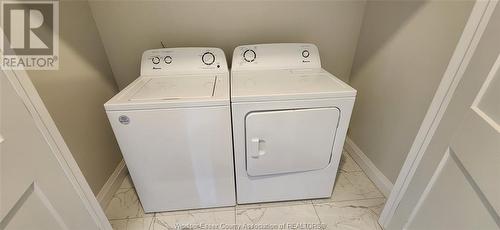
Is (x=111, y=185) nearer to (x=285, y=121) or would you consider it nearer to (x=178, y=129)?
(x=178, y=129)

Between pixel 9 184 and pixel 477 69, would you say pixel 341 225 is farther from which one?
pixel 9 184

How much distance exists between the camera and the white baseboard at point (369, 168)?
5.61 feet

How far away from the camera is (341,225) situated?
1552mm


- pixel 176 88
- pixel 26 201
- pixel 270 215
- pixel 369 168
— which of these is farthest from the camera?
pixel 369 168

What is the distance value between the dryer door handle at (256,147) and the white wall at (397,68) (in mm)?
898

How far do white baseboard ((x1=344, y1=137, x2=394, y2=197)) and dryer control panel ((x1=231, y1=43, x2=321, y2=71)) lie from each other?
86cm

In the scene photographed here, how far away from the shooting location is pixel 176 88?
1.40 meters

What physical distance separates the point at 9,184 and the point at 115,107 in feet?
1.67

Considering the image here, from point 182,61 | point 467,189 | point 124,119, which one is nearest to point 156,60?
point 182,61

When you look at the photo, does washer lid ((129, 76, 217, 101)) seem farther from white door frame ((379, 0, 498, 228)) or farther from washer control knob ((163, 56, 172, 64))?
white door frame ((379, 0, 498, 228))

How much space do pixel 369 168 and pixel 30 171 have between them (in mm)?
2009

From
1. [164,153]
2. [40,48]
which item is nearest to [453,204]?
[164,153]

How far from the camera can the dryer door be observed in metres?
1.29

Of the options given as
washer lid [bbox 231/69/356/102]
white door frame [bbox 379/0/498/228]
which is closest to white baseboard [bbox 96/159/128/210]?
washer lid [bbox 231/69/356/102]
